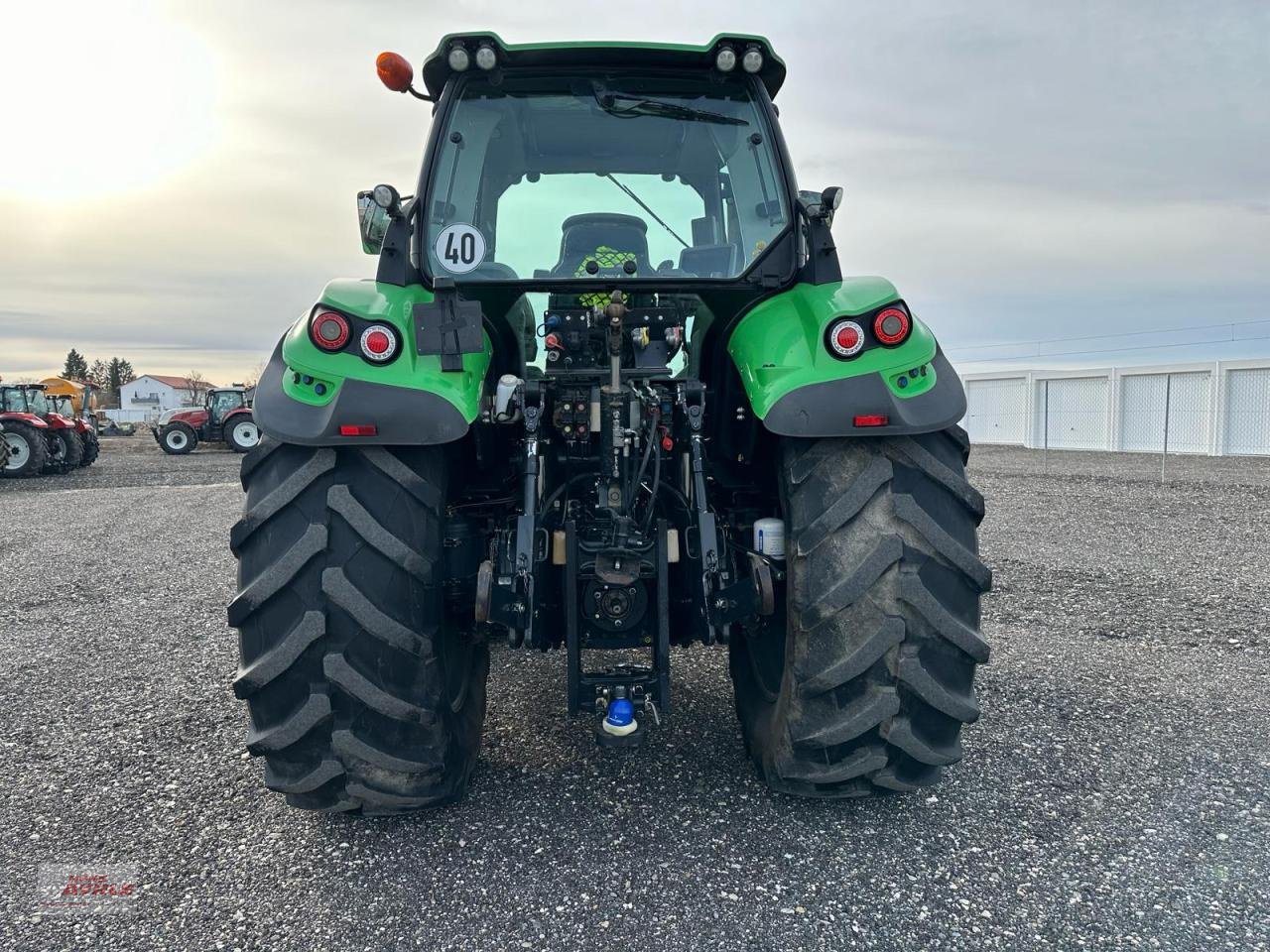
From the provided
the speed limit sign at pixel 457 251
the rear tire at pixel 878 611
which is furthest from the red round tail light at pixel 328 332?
the rear tire at pixel 878 611

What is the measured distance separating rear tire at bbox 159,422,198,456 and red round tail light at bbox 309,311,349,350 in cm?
2576

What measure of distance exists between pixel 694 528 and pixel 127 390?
9573 cm

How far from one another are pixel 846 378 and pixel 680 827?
4.58 feet

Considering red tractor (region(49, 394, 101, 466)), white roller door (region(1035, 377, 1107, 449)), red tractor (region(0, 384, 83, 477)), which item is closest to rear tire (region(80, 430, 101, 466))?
red tractor (region(49, 394, 101, 466))

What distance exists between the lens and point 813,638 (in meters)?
2.33

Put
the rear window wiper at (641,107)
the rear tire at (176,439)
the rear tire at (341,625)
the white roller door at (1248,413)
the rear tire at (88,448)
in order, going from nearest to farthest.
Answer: the rear tire at (341,625) → the rear window wiper at (641,107) → the rear tire at (88,448) → the white roller door at (1248,413) → the rear tire at (176,439)

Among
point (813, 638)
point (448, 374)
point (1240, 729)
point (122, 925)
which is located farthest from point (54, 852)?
point (1240, 729)

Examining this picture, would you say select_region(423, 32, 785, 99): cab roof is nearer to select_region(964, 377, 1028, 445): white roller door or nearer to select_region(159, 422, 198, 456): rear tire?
select_region(964, 377, 1028, 445): white roller door

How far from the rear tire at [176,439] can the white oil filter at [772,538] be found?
26233mm

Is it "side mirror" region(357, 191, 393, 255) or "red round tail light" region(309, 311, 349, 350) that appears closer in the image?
"red round tail light" region(309, 311, 349, 350)

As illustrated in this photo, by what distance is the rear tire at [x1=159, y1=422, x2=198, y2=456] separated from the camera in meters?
25.1

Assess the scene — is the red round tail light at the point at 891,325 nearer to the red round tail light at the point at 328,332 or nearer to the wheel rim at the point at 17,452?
the red round tail light at the point at 328,332

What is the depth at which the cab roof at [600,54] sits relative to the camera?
2.71 meters

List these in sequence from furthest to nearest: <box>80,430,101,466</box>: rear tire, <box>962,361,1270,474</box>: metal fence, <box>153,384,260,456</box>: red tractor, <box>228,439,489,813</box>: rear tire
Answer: <box>153,384,260,456</box>: red tractor
<box>962,361,1270,474</box>: metal fence
<box>80,430,101,466</box>: rear tire
<box>228,439,489,813</box>: rear tire
